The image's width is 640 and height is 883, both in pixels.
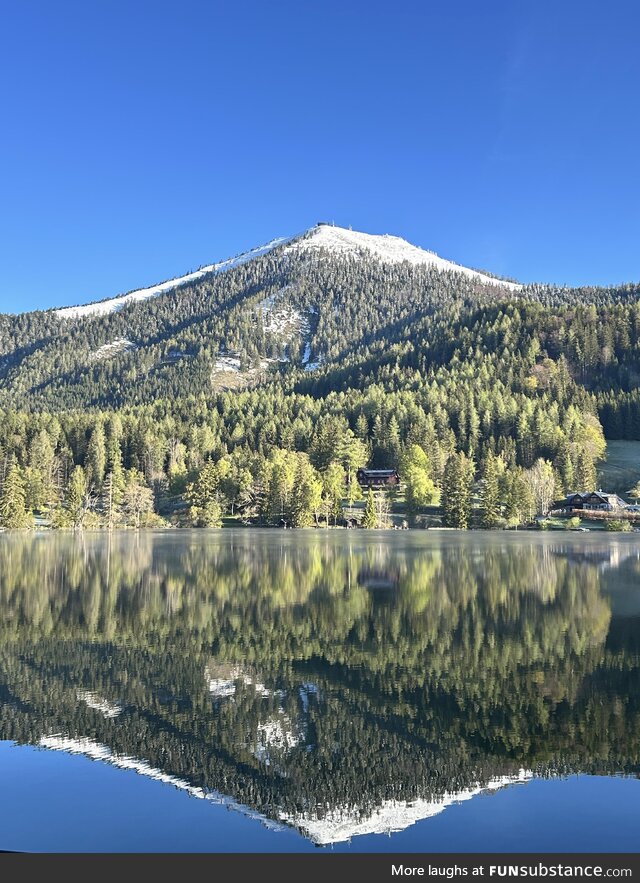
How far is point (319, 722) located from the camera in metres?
22.1

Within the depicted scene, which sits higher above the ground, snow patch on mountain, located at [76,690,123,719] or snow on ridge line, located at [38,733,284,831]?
snow patch on mountain, located at [76,690,123,719]

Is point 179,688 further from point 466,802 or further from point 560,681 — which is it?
point 560,681

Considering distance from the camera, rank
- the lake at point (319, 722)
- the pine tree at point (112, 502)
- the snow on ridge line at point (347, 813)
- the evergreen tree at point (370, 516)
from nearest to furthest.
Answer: the snow on ridge line at point (347, 813), the lake at point (319, 722), the evergreen tree at point (370, 516), the pine tree at point (112, 502)

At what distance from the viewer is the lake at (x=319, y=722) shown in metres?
15.6

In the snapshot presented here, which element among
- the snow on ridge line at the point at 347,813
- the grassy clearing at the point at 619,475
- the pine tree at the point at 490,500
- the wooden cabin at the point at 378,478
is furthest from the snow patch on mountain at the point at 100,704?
the grassy clearing at the point at 619,475

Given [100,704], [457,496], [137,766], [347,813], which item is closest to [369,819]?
[347,813]

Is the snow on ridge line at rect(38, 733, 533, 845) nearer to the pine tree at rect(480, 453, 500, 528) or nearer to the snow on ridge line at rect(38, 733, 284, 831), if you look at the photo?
the snow on ridge line at rect(38, 733, 284, 831)

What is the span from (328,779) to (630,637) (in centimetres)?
2208

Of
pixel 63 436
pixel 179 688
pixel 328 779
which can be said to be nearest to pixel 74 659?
pixel 179 688

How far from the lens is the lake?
15.6 m

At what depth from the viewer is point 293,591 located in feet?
166

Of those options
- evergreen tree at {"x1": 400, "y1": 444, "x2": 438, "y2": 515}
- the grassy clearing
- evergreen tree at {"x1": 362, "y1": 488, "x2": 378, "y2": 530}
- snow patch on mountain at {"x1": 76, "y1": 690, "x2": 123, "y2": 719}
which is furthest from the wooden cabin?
snow patch on mountain at {"x1": 76, "y1": 690, "x2": 123, "y2": 719}

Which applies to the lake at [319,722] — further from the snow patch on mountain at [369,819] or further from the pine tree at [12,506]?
the pine tree at [12,506]

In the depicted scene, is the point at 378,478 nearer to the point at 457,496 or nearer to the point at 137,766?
the point at 457,496
